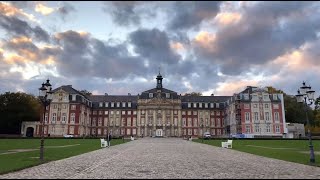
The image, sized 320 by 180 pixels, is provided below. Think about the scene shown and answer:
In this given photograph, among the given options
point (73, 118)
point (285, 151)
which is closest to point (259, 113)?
point (73, 118)

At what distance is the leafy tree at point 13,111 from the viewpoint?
82.7 m

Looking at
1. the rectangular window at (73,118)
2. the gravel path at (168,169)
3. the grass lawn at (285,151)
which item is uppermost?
the rectangular window at (73,118)

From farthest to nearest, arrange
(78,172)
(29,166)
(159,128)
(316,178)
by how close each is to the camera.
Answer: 1. (159,128)
2. (29,166)
3. (78,172)
4. (316,178)

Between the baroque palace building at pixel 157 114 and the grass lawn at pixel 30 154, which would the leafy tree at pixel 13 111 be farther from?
the grass lawn at pixel 30 154

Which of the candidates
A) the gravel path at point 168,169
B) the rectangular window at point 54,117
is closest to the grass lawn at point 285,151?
the gravel path at point 168,169

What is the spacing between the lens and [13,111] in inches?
3334

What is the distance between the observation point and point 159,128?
365 ft

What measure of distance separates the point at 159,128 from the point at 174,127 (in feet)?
17.0

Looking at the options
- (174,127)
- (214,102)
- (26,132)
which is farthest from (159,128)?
(26,132)

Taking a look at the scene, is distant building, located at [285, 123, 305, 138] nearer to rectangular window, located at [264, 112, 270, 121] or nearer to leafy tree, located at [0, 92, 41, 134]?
rectangular window, located at [264, 112, 270, 121]

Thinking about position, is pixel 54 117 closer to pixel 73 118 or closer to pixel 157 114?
pixel 73 118

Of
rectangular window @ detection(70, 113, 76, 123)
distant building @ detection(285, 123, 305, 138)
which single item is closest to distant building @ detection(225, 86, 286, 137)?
distant building @ detection(285, 123, 305, 138)

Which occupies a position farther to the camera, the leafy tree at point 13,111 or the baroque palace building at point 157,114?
the baroque palace building at point 157,114

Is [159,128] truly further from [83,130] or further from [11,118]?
[11,118]
